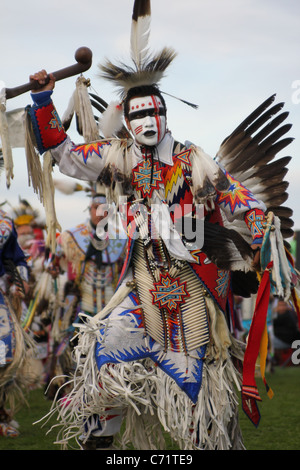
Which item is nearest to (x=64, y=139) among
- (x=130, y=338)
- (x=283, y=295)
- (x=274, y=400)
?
(x=130, y=338)

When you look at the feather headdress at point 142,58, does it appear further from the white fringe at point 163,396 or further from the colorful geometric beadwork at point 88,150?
the white fringe at point 163,396

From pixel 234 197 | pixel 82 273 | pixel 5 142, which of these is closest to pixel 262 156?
pixel 234 197

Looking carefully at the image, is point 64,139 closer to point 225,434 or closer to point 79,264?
point 225,434

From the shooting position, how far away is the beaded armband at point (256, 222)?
143 inches

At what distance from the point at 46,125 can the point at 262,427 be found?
343 cm

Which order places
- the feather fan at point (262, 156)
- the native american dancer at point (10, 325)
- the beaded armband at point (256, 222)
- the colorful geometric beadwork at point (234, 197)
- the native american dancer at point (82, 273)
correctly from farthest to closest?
the native american dancer at point (82, 273), the native american dancer at point (10, 325), the feather fan at point (262, 156), the colorful geometric beadwork at point (234, 197), the beaded armband at point (256, 222)

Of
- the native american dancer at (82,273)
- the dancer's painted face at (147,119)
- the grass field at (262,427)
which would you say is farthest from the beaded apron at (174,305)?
the native american dancer at (82,273)

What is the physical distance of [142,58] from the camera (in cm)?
392

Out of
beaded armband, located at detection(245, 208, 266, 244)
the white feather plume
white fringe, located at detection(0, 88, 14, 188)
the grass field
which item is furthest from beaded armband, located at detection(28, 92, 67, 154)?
the grass field

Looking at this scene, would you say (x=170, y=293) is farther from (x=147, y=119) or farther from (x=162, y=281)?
(x=147, y=119)

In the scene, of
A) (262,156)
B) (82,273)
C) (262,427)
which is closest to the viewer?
(262,156)

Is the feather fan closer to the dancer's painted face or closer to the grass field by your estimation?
the dancer's painted face

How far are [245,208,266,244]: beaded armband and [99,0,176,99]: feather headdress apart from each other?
2.82 feet

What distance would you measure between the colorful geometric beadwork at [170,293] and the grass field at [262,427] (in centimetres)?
194
